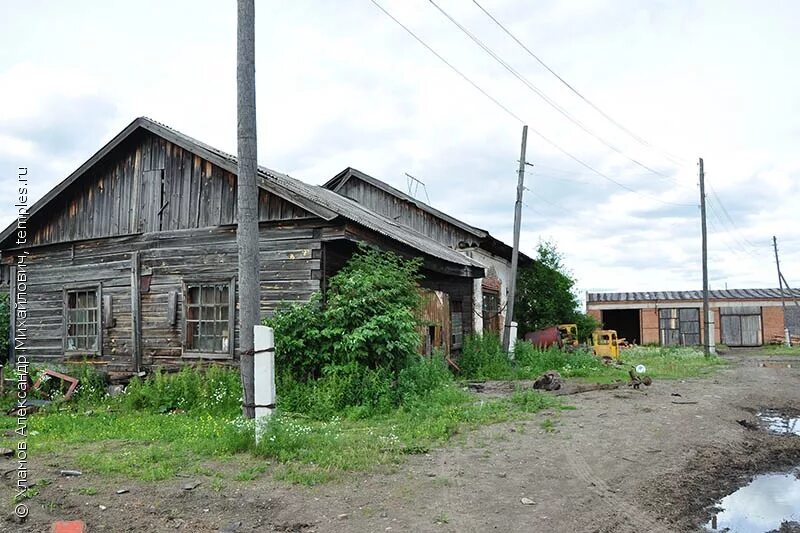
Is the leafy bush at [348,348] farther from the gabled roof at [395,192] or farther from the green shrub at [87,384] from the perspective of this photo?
the gabled roof at [395,192]

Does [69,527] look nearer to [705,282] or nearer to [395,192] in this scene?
[395,192]

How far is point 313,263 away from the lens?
36.9 feet

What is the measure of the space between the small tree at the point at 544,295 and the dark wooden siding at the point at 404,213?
5024mm

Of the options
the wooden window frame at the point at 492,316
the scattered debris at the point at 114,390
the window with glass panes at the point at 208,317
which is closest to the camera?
the window with glass panes at the point at 208,317

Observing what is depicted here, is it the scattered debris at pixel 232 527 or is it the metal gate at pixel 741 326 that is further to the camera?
the metal gate at pixel 741 326

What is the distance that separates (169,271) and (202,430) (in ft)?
17.7

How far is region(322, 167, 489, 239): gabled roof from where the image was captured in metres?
20.6

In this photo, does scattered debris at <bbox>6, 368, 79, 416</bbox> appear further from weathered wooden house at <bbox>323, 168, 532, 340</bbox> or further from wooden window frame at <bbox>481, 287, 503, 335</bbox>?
wooden window frame at <bbox>481, 287, 503, 335</bbox>

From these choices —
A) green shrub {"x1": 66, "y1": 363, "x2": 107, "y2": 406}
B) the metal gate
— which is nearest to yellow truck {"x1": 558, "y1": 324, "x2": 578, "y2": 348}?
the metal gate

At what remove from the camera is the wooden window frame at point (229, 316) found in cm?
1186

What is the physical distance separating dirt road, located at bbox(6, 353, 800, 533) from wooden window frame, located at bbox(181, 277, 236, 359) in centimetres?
553

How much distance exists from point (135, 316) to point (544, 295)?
53.8 ft

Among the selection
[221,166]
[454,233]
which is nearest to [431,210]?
[454,233]

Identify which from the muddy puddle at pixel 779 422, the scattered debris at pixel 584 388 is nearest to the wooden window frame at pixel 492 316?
the scattered debris at pixel 584 388
